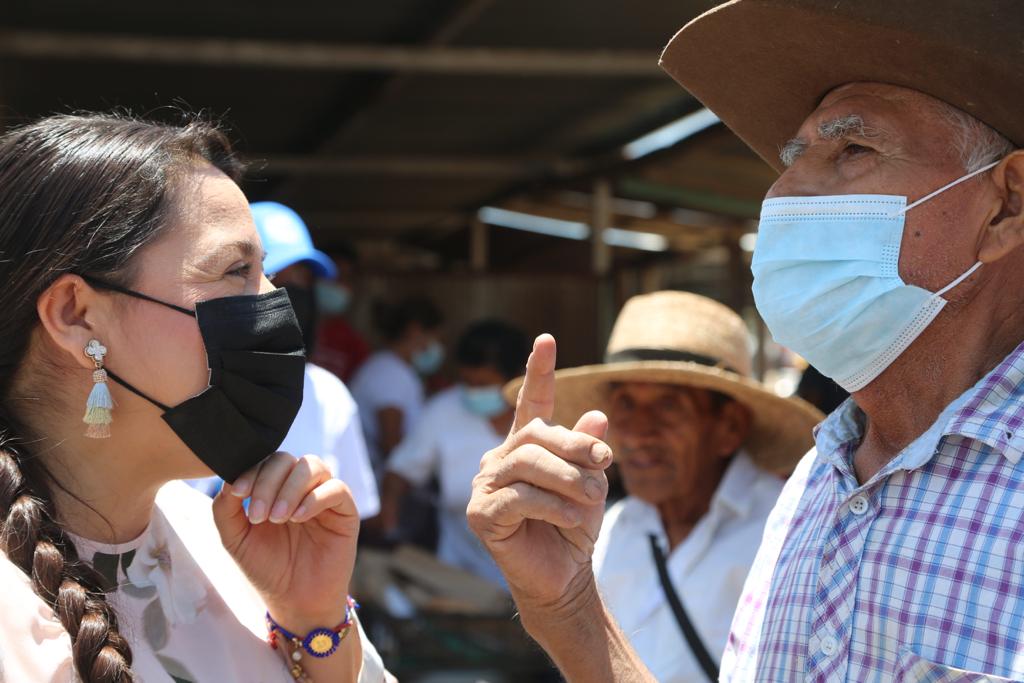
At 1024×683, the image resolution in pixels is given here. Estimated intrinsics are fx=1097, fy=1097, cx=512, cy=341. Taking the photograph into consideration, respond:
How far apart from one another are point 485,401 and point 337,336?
1.92 m

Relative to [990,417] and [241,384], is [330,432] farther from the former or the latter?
[990,417]

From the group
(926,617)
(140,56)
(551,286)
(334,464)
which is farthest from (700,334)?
(551,286)

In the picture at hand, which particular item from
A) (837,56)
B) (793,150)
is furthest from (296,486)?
(837,56)

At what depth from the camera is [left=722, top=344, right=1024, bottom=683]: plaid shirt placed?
5.05ft

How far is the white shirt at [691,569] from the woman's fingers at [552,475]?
132 centimetres

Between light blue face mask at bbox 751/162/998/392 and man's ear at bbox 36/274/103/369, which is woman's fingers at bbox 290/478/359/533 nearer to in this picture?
man's ear at bbox 36/274/103/369

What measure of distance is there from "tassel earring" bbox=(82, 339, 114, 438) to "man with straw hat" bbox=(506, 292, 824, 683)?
1.64 metres

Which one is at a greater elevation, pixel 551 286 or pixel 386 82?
pixel 386 82

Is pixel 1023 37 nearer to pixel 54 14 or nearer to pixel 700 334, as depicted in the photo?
pixel 700 334

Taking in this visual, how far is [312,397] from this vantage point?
349 centimetres

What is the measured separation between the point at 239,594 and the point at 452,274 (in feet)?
Result: 21.3

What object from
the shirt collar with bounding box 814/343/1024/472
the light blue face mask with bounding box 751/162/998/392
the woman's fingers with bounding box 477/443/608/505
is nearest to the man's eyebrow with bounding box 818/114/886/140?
the light blue face mask with bounding box 751/162/998/392

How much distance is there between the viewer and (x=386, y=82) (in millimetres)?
6879

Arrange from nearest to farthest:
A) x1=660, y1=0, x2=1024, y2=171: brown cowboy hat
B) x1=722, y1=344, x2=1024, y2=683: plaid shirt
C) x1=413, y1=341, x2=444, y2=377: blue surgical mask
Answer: x1=722, y1=344, x2=1024, y2=683: plaid shirt < x1=660, y1=0, x2=1024, y2=171: brown cowboy hat < x1=413, y1=341, x2=444, y2=377: blue surgical mask
